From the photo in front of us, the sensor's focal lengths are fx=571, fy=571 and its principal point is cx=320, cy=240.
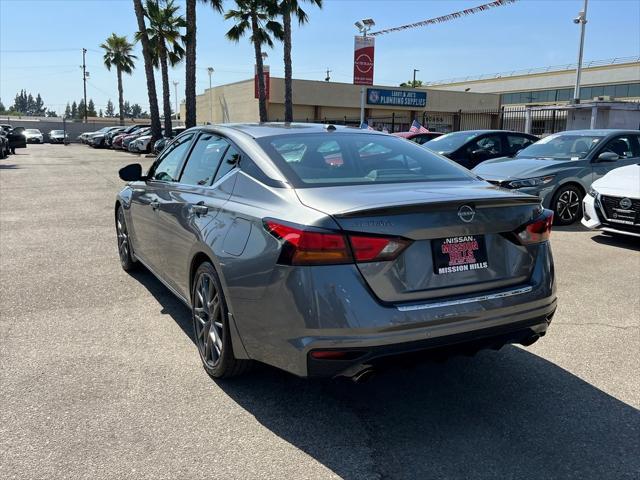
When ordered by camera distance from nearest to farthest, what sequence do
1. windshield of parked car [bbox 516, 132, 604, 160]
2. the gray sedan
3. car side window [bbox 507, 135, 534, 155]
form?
the gray sedan
windshield of parked car [bbox 516, 132, 604, 160]
car side window [bbox 507, 135, 534, 155]

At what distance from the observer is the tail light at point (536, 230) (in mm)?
3211

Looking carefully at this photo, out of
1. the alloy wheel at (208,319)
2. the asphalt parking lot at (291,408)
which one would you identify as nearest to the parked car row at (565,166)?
the asphalt parking lot at (291,408)

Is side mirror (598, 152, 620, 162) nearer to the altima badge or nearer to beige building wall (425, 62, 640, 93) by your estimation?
the altima badge

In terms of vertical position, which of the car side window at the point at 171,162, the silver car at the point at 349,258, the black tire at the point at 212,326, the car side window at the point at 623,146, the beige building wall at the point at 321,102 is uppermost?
the beige building wall at the point at 321,102

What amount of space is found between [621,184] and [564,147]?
2.73 metres

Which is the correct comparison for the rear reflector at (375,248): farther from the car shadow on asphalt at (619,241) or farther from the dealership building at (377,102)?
the dealership building at (377,102)

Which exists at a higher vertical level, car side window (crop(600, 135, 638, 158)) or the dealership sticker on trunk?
car side window (crop(600, 135, 638, 158))

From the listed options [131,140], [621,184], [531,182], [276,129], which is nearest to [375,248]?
[276,129]

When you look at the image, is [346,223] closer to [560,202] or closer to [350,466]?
[350,466]

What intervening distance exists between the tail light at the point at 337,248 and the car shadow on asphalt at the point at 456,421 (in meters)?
0.68

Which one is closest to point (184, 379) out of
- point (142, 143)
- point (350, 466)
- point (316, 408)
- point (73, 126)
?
point (316, 408)

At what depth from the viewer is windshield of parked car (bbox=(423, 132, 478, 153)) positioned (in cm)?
1245

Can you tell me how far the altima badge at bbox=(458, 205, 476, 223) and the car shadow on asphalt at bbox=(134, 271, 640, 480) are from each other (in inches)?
34.9

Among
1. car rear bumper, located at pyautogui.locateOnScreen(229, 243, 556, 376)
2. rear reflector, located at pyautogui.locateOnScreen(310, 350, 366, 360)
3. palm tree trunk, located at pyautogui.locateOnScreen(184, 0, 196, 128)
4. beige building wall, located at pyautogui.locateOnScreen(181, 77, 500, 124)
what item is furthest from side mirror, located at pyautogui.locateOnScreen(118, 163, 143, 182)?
beige building wall, located at pyautogui.locateOnScreen(181, 77, 500, 124)
